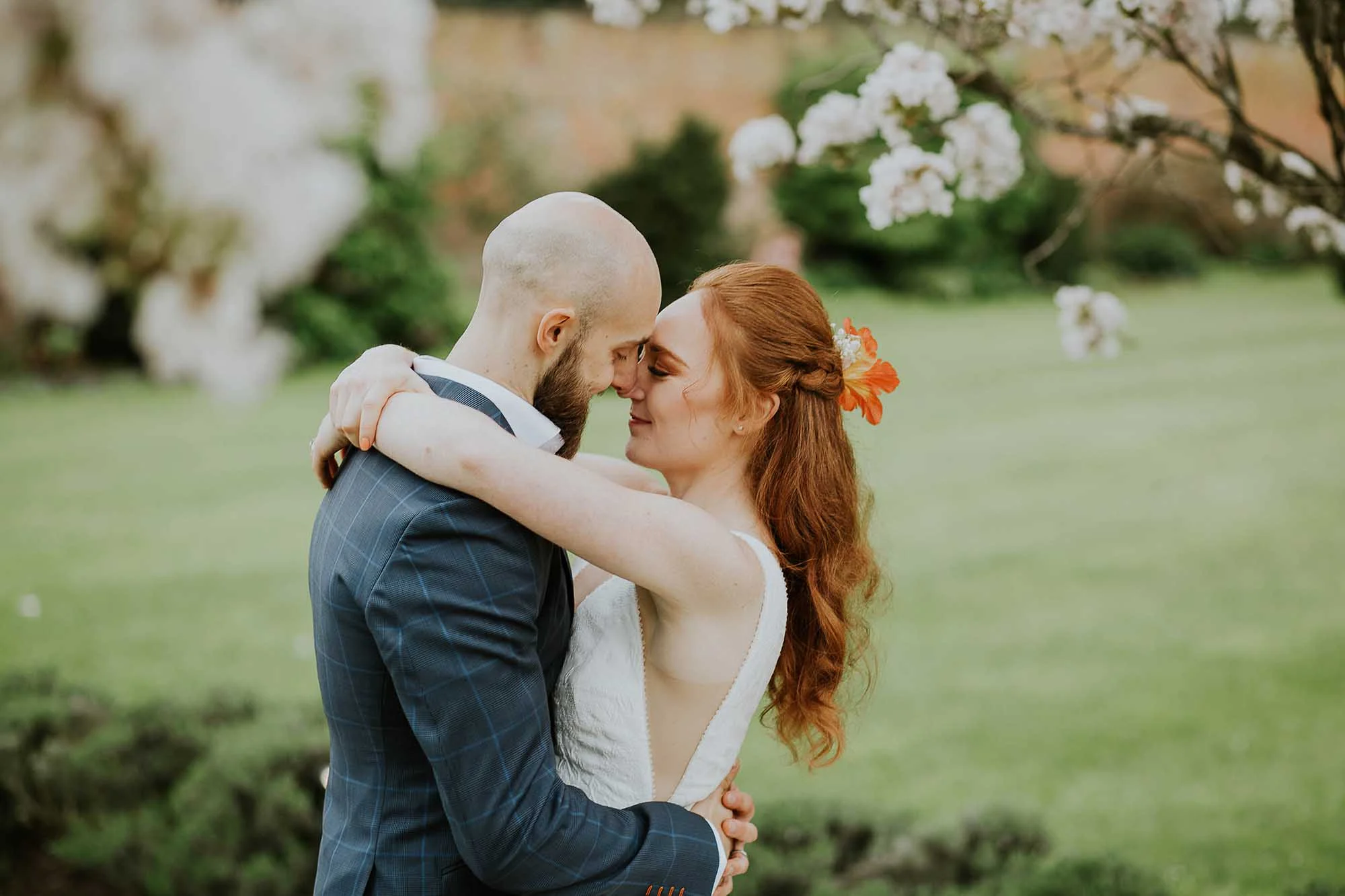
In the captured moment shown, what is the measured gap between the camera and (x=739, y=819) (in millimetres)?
2227

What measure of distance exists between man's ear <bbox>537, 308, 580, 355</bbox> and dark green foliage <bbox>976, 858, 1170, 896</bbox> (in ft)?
9.24

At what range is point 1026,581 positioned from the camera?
26.6 feet

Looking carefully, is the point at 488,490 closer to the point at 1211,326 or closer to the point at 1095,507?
the point at 1095,507

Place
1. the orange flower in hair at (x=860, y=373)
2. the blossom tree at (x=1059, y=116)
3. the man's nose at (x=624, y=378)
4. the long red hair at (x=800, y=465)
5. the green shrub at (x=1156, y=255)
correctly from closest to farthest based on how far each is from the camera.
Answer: the man's nose at (x=624, y=378) → the long red hair at (x=800, y=465) → the orange flower in hair at (x=860, y=373) → the blossom tree at (x=1059, y=116) → the green shrub at (x=1156, y=255)

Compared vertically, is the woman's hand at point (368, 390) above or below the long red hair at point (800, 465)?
above

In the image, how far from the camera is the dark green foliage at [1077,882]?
393 centimetres

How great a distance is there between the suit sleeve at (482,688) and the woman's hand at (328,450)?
311 millimetres

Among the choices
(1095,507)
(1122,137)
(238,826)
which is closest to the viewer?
(1122,137)

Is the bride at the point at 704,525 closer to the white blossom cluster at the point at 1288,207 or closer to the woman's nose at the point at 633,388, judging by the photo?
the woman's nose at the point at 633,388

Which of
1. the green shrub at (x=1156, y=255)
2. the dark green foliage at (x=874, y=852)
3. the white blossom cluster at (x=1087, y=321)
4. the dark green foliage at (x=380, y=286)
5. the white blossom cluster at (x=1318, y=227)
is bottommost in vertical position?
the green shrub at (x=1156, y=255)

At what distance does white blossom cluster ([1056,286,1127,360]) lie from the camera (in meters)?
3.20

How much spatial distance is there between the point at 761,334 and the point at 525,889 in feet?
3.23

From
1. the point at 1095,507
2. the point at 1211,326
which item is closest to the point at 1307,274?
the point at 1211,326

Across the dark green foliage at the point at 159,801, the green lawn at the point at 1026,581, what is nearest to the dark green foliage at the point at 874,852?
the green lawn at the point at 1026,581
